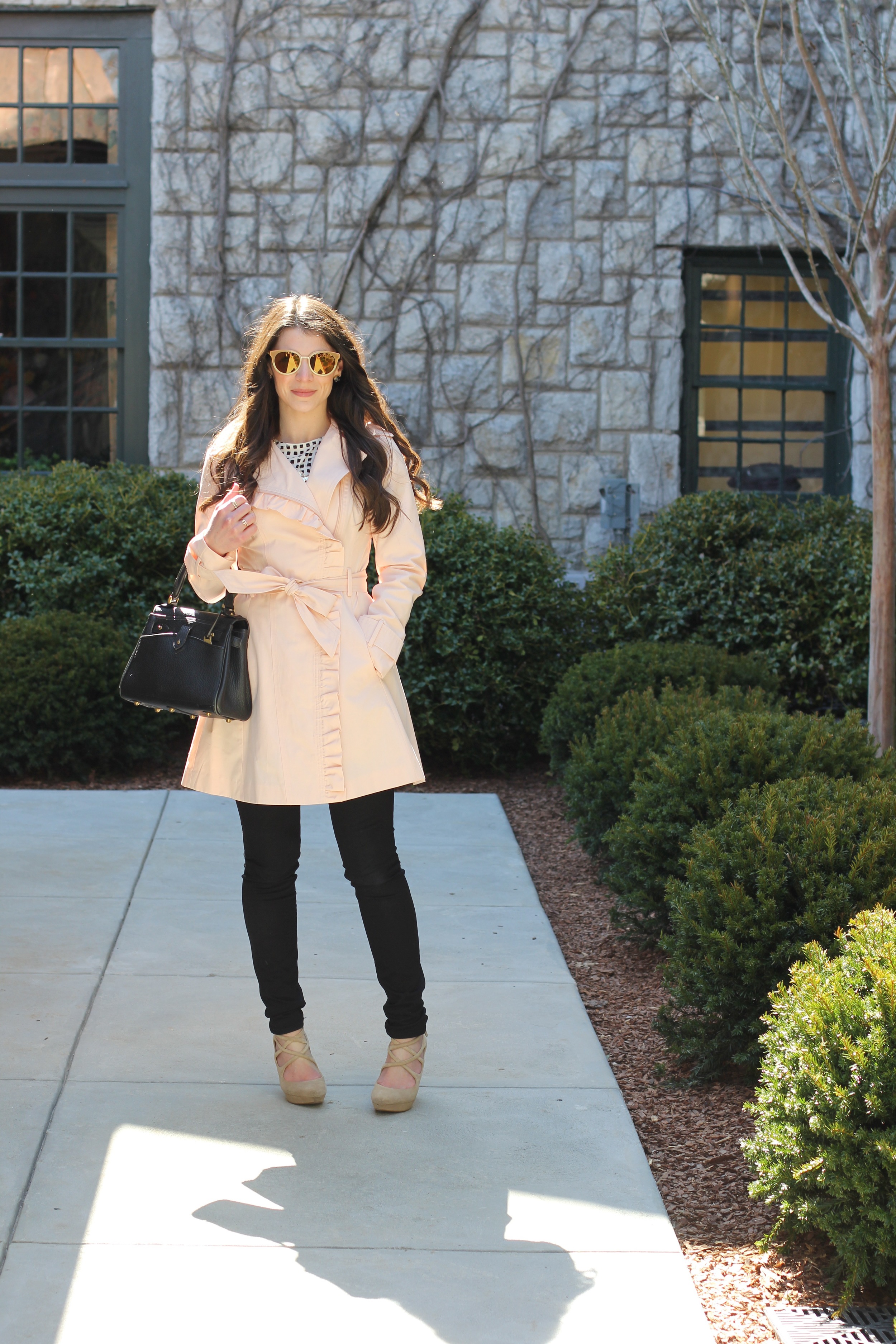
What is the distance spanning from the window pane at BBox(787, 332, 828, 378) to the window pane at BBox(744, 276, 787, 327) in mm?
260

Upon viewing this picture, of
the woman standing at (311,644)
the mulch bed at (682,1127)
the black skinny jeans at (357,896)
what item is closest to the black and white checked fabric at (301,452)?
the woman standing at (311,644)

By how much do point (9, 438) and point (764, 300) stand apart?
17.6ft

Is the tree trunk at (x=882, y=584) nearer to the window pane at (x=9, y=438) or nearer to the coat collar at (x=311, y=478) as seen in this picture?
the coat collar at (x=311, y=478)

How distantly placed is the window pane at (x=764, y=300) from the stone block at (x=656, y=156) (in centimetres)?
91

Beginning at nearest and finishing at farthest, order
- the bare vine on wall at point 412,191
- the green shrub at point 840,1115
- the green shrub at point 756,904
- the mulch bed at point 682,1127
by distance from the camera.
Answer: the green shrub at point 840,1115 < the mulch bed at point 682,1127 < the green shrub at point 756,904 < the bare vine on wall at point 412,191

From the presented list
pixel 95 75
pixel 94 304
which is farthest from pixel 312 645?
pixel 95 75

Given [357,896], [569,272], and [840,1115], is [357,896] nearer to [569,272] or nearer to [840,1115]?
[840,1115]

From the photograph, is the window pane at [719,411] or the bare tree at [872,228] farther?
the window pane at [719,411]

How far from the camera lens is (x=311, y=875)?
16.1 feet

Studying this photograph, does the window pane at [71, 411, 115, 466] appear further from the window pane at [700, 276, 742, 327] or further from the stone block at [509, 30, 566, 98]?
the window pane at [700, 276, 742, 327]

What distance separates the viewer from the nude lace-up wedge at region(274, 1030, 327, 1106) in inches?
119

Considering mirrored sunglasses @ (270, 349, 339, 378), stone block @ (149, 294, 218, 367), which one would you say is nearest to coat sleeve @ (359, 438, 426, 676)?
mirrored sunglasses @ (270, 349, 339, 378)

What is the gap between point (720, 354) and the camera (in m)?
8.96

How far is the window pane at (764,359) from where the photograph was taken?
9000 mm
